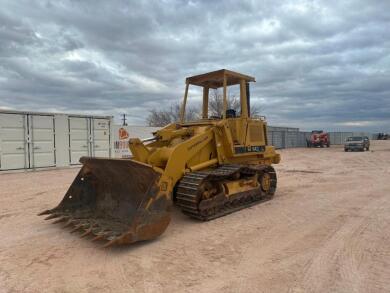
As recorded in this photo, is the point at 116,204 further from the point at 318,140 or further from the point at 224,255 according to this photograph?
the point at 318,140

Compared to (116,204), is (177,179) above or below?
above

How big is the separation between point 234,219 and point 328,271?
253 cm

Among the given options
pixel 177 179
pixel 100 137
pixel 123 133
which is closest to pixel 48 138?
pixel 100 137

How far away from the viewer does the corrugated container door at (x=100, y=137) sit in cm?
1714

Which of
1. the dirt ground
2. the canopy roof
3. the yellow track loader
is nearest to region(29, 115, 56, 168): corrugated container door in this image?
the dirt ground

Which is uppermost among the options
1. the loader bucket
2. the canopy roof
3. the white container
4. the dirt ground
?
the canopy roof

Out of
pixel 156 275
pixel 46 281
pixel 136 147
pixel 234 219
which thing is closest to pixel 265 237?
pixel 234 219

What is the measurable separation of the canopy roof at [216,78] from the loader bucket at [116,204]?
318 centimetres

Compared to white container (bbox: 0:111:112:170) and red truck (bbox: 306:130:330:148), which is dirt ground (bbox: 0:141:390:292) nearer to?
white container (bbox: 0:111:112:170)

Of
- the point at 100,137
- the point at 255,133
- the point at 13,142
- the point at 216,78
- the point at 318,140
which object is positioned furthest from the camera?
the point at 318,140

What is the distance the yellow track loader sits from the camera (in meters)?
5.23

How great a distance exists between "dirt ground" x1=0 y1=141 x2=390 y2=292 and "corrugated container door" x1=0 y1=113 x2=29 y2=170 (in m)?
7.72

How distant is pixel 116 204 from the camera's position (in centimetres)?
600

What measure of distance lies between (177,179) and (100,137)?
1216 cm
